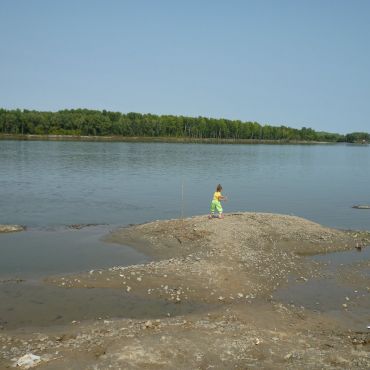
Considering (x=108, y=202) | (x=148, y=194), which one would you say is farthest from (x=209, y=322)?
(x=148, y=194)

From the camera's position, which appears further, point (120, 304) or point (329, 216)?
point (329, 216)

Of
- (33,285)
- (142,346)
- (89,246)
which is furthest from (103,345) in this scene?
(89,246)

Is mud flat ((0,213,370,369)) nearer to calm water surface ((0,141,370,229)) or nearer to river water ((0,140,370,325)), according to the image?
river water ((0,140,370,325))

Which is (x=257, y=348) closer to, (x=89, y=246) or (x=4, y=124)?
(x=89, y=246)

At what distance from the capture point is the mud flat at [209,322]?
11.2m

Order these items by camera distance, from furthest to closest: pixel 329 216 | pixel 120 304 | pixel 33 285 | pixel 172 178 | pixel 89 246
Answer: pixel 172 178
pixel 329 216
pixel 89 246
pixel 33 285
pixel 120 304

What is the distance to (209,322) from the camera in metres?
13.9

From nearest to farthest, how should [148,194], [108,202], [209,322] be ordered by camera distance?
1. [209,322]
2. [108,202]
3. [148,194]

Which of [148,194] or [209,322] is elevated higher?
[209,322]

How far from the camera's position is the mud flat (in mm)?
11242

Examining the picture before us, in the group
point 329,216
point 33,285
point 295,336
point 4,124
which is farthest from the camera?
point 4,124

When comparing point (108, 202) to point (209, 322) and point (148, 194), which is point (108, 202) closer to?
point (148, 194)

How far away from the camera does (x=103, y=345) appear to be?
1187 cm

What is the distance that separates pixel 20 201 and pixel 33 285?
23.0m
